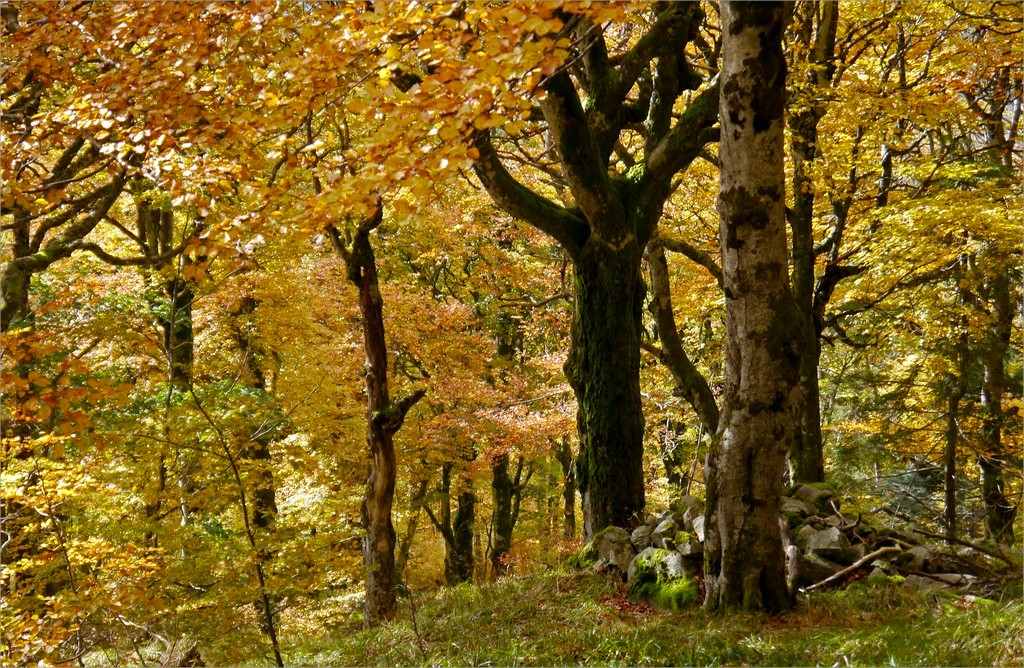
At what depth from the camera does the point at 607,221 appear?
274 inches

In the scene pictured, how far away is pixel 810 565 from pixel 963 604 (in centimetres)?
115

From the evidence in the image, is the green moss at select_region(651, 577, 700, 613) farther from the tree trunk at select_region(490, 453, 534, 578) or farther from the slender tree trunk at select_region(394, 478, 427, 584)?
the tree trunk at select_region(490, 453, 534, 578)

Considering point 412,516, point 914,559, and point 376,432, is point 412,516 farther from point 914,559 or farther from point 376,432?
point 914,559

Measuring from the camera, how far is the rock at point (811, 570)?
5.26 meters

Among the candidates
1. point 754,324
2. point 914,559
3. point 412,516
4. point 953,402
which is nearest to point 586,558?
point 914,559

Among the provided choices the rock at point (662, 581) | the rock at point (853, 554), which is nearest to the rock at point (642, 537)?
the rock at point (662, 581)

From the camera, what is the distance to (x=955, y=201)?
27.2 ft

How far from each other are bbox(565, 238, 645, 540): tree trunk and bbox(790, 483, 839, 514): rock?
4.92ft

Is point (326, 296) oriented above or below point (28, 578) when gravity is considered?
above

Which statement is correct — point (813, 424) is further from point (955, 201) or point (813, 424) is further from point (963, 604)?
point (963, 604)

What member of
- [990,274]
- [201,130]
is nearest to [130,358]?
[201,130]

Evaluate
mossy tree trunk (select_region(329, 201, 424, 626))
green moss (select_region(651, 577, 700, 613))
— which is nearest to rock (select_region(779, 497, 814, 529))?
green moss (select_region(651, 577, 700, 613))

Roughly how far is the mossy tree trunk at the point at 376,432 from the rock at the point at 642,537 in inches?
135

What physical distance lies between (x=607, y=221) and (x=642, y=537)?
304 centimetres
